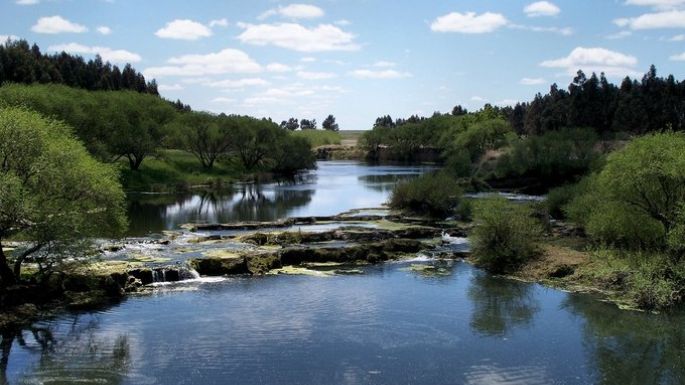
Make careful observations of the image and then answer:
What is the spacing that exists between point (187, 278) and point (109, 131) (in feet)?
219

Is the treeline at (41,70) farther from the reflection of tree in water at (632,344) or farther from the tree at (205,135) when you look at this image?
the reflection of tree in water at (632,344)

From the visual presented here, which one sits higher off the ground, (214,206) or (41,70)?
(41,70)

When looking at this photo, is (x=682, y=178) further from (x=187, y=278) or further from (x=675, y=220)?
(x=187, y=278)

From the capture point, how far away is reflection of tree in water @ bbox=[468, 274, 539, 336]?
34719mm

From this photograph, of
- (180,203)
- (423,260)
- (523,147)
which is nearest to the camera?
(423,260)

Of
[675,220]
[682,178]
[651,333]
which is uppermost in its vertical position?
[682,178]

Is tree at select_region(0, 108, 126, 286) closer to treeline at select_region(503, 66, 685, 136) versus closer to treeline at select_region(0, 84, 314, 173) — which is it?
treeline at select_region(0, 84, 314, 173)

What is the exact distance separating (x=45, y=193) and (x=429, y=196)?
150ft

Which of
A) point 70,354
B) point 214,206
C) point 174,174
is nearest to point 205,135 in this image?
point 174,174

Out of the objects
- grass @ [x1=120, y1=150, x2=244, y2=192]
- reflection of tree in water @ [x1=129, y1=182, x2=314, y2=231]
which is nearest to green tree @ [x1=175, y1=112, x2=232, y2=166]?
grass @ [x1=120, y1=150, x2=244, y2=192]

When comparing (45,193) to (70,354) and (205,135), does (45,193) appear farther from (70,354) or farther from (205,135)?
(205,135)

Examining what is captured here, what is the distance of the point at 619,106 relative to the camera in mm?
161875

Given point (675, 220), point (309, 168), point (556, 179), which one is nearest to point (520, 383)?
point (675, 220)

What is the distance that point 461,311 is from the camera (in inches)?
1453
